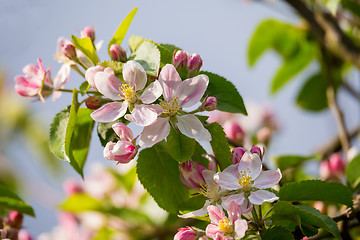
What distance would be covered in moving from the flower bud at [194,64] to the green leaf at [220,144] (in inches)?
4.0

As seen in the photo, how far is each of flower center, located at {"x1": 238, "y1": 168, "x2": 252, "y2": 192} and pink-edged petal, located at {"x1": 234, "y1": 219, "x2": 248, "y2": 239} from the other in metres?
0.07

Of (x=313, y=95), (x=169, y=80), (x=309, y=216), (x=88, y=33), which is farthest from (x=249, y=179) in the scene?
(x=313, y=95)

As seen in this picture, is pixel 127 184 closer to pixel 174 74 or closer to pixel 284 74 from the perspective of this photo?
pixel 284 74

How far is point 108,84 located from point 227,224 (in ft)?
1.01

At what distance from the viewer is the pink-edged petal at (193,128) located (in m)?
0.79

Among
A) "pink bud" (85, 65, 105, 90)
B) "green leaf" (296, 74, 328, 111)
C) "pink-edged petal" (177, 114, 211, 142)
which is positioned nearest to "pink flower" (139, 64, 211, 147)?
"pink-edged petal" (177, 114, 211, 142)

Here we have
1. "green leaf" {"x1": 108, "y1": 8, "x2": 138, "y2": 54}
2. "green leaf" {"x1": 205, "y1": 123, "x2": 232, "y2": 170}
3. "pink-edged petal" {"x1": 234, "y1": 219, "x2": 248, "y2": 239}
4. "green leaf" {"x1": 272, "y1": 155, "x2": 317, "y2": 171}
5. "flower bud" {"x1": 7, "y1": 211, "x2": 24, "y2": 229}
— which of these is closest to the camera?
"pink-edged petal" {"x1": 234, "y1": 219, "x2": 248, "y2": 239}

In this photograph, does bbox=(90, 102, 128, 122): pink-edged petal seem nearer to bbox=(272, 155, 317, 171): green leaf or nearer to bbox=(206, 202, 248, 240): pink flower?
bbox=(206, 202, 248, 240): pink flower

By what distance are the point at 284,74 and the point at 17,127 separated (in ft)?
5.97

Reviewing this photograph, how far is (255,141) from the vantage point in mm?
1707

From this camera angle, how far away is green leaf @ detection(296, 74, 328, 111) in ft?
7.04

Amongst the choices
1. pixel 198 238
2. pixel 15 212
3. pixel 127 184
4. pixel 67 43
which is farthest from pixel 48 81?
pixel 127 184

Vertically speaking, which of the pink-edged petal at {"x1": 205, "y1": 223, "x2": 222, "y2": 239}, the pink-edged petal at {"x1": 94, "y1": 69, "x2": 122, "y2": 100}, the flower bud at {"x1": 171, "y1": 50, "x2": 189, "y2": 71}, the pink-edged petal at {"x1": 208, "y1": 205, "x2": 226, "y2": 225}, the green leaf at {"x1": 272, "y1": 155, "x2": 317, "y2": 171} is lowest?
the green leaf at {"x1": 272, "y1": 155, "x2": 317, "y2": 171}

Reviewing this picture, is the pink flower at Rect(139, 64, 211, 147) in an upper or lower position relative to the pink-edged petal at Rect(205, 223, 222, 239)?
upper
